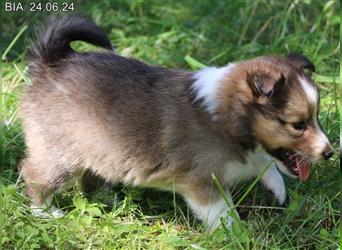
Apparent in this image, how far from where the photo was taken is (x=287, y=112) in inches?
152

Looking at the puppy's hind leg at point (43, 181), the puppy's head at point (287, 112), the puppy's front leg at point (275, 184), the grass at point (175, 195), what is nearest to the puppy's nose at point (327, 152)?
the puppy's head at point (287, 112)

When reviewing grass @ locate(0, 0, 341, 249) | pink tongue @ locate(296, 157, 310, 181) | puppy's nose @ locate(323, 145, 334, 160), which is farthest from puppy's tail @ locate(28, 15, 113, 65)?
puppy's nose @ locate(323, 145, 334, 160)

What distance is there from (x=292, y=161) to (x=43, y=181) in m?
1.52

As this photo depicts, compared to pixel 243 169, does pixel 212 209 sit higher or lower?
lower

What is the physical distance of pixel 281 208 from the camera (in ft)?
13.8

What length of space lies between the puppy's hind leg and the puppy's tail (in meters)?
0.66

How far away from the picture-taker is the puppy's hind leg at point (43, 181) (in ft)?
13.9

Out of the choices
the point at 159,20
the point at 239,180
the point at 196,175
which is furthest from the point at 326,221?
the point at 159,20

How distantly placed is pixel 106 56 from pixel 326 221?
172cm

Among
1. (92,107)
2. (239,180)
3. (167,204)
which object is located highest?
(92,107)

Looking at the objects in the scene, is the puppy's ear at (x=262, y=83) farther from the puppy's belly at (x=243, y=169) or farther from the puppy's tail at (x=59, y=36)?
the puppy's tail at (x=59, y=36)

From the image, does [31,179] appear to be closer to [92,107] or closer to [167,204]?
[92,107]

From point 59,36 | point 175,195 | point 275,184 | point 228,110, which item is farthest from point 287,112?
point 59,36

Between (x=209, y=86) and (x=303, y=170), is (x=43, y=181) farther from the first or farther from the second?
(x=303, y=170)
